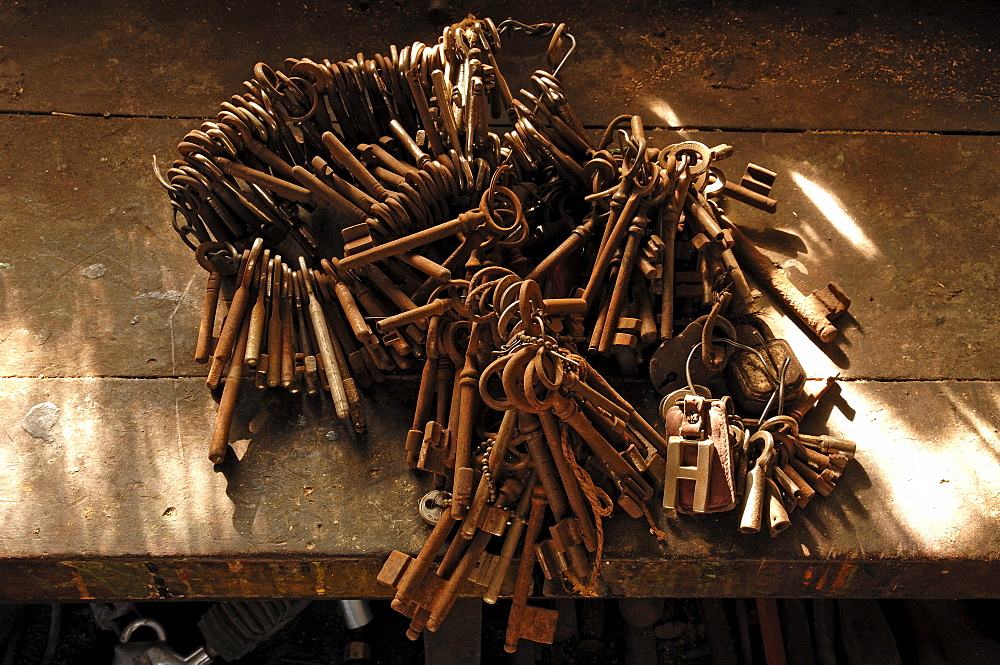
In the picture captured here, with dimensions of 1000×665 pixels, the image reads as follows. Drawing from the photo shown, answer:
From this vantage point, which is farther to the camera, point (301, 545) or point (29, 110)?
point (29, 110)

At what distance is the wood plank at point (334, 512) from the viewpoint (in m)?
2.96

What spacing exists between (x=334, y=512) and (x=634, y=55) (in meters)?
2.76

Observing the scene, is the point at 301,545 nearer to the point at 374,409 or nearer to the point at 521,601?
the point at 374,409

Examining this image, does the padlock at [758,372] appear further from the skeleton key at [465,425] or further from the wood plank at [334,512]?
the skeleton key at [465,425]

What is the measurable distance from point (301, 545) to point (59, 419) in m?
1.12

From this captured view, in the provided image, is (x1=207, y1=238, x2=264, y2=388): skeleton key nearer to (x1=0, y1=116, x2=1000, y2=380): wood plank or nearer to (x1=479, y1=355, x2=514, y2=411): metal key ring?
(x1=0, y1=116, x2=1000, y2=380): wood plank

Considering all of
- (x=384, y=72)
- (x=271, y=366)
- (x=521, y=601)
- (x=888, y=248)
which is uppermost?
(x=384, y=72)

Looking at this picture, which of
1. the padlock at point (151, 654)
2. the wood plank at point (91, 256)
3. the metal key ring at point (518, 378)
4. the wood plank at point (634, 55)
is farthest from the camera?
the wood plank at point (634, 55)

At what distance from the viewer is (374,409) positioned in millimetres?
3250

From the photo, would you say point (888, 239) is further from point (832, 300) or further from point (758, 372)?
point (758, 372)

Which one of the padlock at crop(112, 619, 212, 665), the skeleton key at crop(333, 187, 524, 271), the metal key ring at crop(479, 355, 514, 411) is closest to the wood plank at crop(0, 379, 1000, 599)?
the skeleton key at crop(333, 187, 524, 271)

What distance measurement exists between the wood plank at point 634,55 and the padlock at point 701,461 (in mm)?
1756

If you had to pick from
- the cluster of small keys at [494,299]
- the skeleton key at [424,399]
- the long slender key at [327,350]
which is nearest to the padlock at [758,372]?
the cluster of small keys at [494,299]

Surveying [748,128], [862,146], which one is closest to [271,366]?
[748,128]
